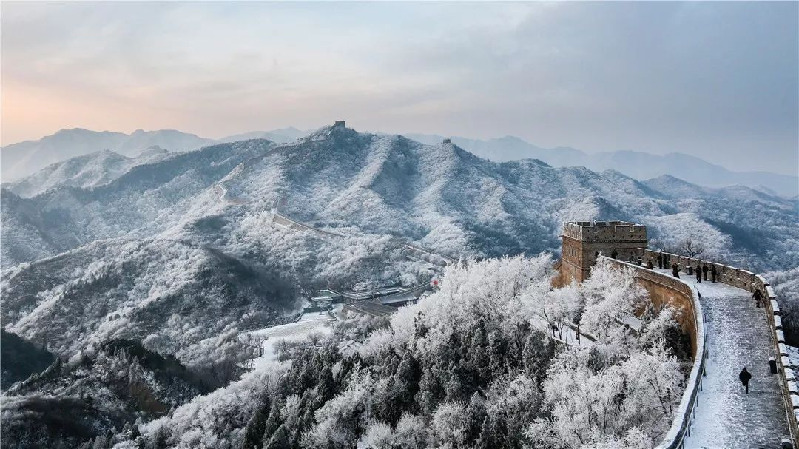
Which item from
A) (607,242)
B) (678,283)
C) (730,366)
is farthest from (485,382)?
(730,366)

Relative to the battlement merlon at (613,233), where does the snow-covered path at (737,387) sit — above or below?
below

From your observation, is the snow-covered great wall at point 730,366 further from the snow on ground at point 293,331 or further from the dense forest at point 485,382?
the snow on ground at point 293,331

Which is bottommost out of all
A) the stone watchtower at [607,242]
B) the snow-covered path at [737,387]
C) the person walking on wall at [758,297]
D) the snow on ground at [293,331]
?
the snow on ground at [293,331]

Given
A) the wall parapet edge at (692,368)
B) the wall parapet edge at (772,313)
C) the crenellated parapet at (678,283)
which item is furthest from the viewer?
the crenellated parapet at (678,283)

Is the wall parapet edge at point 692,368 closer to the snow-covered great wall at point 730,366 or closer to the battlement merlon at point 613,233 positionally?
the snow-covered great wall at point 730,366

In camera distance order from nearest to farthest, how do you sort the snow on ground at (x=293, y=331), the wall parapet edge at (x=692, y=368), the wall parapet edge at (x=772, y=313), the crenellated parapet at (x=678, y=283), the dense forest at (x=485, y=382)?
the wall parapet edge at (x=692, y=368) < the wall parapet edge at (x=772, y=313) < the crenellated parapet at (x=678, y=283) < the dense forest at (x=485, y=382) < the snow on ground at (x=293, y=331)

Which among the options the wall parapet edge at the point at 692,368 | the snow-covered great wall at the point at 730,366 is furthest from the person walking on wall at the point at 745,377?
the wall parapet edge at the point at 692,368

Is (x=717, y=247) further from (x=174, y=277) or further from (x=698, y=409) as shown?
(x=698, y=409)

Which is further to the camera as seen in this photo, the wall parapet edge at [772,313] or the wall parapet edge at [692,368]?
the wall parapet edge at [772,313]

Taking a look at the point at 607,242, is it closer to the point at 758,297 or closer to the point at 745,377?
the point at 758,297
